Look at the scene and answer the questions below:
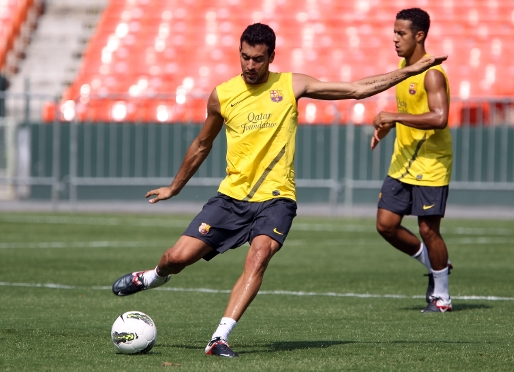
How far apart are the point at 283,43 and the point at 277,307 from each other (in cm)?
1725

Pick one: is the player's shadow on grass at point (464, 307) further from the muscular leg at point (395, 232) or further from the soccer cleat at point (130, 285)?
the soccer cleat at point (130, 285)

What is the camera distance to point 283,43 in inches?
992

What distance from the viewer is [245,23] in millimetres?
25938

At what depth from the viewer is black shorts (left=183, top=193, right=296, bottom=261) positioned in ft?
21.2

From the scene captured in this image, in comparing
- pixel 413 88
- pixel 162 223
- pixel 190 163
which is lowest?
pixel 162 223

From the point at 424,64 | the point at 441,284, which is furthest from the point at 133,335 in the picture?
the point at 441,284

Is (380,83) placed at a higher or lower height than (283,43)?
lower

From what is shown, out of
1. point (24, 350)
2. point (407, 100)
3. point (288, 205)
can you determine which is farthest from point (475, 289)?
point (24, 350)

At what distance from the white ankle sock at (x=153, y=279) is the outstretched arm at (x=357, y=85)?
147 centimetres

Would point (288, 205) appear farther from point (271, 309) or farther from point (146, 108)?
point (146, 108)

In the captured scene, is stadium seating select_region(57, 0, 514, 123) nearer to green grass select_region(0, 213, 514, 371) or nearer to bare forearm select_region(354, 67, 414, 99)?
green grass select_region(0, 213, 514, 371)

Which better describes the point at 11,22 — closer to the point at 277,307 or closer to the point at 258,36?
the point at 277,307

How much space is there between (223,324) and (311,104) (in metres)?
16.2

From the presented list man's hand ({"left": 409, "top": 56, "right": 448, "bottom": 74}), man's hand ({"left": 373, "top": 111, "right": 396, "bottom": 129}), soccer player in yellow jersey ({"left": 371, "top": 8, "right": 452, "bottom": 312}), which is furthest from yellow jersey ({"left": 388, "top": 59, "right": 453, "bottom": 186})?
man's hand ({"left": 409, "top": 56, "right": 448, "bottom": 74})
